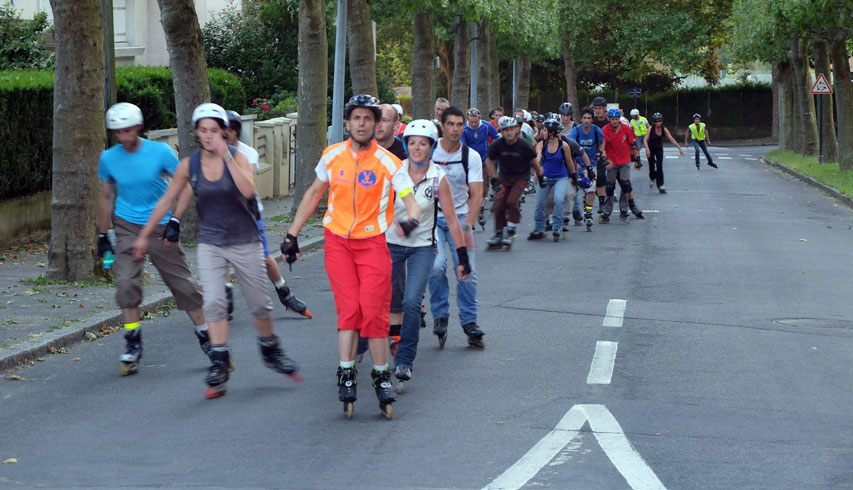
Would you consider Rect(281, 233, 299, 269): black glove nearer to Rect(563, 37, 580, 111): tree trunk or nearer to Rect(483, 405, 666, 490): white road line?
Rect(483, 405, 666, 490): white road line

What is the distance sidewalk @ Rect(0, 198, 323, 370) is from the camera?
936 centimetres

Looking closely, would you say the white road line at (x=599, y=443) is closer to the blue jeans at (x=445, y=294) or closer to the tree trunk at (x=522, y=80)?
the blue jeans at (x=445, y=294)

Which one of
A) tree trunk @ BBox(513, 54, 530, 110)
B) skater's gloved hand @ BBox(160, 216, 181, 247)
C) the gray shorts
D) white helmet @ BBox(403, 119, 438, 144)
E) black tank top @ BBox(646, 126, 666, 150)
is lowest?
the gray shorts

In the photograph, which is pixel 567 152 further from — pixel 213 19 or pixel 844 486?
pixel 213 19

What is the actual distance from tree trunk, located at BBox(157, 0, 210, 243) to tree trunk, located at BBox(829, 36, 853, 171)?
21.9 meters

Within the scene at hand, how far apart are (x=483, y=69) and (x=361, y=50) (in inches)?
835

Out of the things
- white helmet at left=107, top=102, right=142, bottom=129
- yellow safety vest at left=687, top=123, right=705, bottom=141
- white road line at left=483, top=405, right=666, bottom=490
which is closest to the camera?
white road line at left=483, top=405, right=666, bottom=490

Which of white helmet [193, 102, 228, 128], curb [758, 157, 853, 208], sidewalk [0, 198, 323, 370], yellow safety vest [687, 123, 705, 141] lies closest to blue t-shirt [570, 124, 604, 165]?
sidewalk [0, 198, 323, 370]

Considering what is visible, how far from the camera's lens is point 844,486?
5812mm

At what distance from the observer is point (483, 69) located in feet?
144

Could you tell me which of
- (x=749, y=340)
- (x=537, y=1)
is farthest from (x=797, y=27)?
(x=749, y=340)

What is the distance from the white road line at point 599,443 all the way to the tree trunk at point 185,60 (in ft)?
31.8

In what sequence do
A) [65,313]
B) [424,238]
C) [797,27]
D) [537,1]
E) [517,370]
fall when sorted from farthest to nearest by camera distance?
1. [537,1]
2. [797,27]
3. [65,313]
4. [517,370]
5. [424,238]

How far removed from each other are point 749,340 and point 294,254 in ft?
13.9
